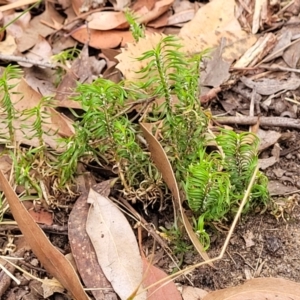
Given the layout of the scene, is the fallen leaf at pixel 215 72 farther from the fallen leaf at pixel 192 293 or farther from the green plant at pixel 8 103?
the fallen leaf at pixel 192 293

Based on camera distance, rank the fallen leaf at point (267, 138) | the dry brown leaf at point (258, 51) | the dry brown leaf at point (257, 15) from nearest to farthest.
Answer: the fallen leaf at point (267, 138)
the dry brown leaf at point (258, 51)
the dry brown leaf at point (257, 15)

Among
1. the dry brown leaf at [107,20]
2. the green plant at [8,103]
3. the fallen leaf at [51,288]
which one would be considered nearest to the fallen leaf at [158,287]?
the fallen leaf at [51,288]

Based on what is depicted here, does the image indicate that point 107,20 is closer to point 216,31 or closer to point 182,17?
point 182,17

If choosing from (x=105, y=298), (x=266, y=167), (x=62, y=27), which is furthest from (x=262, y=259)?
(x=62, y=27)

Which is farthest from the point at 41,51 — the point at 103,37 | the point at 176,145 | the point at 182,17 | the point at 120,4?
the point at 176,145

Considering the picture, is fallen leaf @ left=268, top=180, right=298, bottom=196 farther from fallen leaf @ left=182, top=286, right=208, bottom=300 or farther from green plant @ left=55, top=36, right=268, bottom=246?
fallen leaf @ left=182, top=286, right=208, bottom=300

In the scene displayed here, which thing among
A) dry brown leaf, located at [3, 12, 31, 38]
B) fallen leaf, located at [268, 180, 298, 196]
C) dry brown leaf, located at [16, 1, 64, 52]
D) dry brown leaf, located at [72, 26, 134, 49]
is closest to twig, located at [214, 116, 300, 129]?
fallen leaf, located at [268, 180, 298, 196]

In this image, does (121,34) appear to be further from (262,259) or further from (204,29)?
(262,259)
